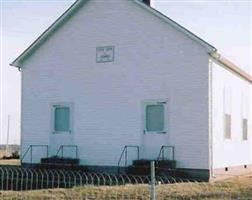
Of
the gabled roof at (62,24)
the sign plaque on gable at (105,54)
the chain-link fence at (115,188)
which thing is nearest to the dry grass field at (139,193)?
the chain-link fence at (115,188)

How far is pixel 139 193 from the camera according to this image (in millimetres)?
16188

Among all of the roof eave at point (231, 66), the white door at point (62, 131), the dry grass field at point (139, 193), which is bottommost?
the dry grass field at point (139, 193)

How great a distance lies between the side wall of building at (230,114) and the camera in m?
23.0

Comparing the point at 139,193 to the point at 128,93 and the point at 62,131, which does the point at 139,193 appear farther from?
the point at 62,131

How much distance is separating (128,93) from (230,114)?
4632 millimetres

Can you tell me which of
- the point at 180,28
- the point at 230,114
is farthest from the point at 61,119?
the point at 230,114

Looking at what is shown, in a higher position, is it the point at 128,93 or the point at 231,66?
the point at 231,66

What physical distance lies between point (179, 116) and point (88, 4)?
6381mm

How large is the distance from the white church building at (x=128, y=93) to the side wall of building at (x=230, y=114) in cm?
4

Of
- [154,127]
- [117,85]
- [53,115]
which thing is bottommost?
[154,127]

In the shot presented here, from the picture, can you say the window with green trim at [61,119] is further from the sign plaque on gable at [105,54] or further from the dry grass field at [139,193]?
the dry grass field at [139,193]

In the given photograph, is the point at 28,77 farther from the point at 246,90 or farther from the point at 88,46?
the point at 246,90

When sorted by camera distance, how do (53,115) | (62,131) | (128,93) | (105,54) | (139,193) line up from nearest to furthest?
(139,193) < (128,93) < (105,54) < (62,131) < (53,115)

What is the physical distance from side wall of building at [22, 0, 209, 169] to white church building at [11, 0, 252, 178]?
0.04 meters
